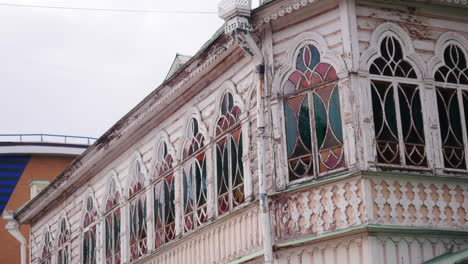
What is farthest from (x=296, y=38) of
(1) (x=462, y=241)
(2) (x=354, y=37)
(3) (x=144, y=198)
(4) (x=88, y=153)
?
(4) (x=88, y=153)

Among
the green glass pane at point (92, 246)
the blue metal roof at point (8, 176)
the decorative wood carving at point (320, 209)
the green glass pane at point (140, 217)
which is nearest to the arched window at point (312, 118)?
the decorative wood carving at point (320, 209)

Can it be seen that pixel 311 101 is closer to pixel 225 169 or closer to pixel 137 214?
pixel 225 169

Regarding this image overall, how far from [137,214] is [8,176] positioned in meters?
15.8

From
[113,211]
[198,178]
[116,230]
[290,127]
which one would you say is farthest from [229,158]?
[113,211]

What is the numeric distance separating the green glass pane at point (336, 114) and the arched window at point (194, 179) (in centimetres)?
368

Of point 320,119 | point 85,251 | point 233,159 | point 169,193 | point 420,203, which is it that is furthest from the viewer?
point 85,251

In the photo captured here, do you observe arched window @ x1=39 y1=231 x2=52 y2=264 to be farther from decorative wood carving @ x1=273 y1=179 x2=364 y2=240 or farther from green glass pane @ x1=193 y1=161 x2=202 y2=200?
decorative wood carving @ x1=273 y1=179 x2=364 y2=240

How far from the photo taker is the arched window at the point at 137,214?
18.6 metres

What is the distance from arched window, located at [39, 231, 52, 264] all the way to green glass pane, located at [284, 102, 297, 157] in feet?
43.8

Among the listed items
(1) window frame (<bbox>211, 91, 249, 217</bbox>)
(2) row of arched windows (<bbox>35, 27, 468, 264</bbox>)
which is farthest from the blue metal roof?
(2) row of arched windows (<bbox>35, 27, 468, 264</bbox>)

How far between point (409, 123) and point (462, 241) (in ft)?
5.92

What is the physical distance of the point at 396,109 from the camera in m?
12.9

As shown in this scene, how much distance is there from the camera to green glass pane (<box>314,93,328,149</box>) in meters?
13.0

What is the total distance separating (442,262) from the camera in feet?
37.9
